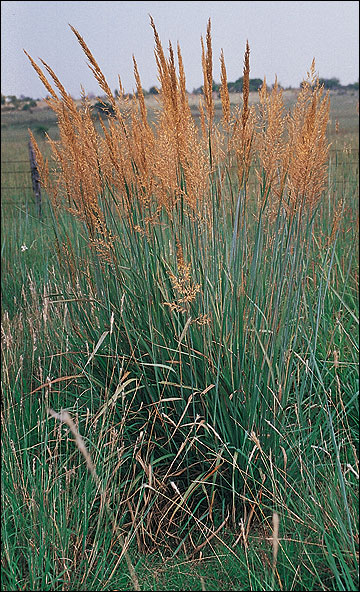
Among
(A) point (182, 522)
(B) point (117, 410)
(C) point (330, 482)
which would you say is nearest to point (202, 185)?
(B) point (117, 410)

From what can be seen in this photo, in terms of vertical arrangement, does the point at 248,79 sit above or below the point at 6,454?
above

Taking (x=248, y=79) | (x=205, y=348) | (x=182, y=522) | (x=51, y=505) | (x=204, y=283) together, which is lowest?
(x=182, y=522)

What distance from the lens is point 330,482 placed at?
1.59 metres

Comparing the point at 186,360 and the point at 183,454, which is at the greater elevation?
the point at 186,360

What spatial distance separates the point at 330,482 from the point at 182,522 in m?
0.58

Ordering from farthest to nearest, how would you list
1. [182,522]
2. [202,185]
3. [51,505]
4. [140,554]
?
[182,522] < [140,554] < [202,185] < [51,505]

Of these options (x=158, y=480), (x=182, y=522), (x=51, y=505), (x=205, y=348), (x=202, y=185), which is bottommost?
(x=182, y=522)

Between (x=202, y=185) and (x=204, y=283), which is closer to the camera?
(x=202, y=185)

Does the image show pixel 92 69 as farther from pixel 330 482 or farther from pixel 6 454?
pixel 330 482

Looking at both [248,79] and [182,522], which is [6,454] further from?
[248,79]

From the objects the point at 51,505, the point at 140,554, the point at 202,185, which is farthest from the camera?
the point at 140,554

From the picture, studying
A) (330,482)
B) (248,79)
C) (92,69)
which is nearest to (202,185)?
(248,79)

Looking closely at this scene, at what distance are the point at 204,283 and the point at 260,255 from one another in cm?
20

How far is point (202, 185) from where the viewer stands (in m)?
1.63
